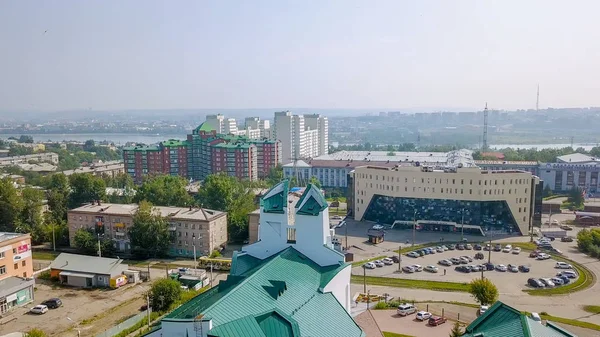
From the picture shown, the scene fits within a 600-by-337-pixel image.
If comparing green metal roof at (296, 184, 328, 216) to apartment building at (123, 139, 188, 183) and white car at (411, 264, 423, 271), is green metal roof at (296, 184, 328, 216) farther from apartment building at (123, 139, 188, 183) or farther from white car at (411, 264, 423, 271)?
apartment building at (123, 139, 188, 183)

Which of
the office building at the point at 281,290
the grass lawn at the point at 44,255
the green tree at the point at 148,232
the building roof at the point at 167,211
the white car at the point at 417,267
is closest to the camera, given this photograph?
the office building at the point at 281,290

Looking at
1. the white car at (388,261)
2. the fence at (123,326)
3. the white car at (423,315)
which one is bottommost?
the white car at (388,261)

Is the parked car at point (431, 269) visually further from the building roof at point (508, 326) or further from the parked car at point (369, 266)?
the building roof at point (508, 326)

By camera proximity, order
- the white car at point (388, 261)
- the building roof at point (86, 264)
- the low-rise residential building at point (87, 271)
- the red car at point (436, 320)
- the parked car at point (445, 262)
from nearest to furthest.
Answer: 1. the red car at point (436, 320)
2. the low-rise residential building at point (87, 271)
3. the building roof at point (86, 264)
4. the parked car at point (445, 262)
5. the white car at point (388, 261)

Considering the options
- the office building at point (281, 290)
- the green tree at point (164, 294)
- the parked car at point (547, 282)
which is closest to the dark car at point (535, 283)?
the parked car at point (547, 282)

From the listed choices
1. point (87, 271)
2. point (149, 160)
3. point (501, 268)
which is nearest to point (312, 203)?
point (87, 271)

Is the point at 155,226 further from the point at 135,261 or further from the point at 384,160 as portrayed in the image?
the point at 384,160
